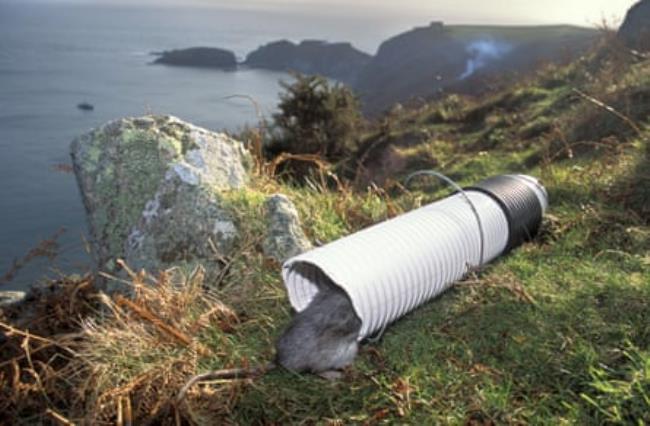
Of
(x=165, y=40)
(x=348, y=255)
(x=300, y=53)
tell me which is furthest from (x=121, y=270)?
(x=300, y=53)

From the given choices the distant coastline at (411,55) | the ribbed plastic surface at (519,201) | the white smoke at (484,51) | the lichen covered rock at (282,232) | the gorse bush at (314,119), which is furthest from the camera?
the white smoke at (484,51)

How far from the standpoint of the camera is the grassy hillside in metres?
3.71

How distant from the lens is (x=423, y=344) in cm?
435

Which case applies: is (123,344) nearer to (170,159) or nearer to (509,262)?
(170,159)

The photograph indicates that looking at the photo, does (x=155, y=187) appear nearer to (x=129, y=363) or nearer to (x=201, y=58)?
(x=129, y=363)

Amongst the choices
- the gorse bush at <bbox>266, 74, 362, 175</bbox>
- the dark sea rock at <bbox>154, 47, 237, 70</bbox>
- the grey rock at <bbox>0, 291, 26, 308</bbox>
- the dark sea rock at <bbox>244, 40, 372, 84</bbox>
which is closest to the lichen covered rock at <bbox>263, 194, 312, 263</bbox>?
the grey rock at <bbox>0, 291, 26, 308</bbox>

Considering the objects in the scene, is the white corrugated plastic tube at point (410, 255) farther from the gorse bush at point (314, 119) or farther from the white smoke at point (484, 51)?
the white smoke at point (484, 51)

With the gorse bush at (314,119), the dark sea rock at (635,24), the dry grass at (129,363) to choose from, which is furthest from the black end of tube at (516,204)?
the dark sea rock at (635,24)

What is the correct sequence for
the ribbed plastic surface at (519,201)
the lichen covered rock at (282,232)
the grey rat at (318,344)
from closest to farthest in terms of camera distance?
the grey rat at (318,344) → the lichen covered rock at (282,232) → the ribbed plastic surface at (519,201)

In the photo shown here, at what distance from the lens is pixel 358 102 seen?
15.5m

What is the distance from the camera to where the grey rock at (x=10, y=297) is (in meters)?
5.86

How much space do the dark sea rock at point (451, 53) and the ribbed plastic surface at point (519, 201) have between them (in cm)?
2718

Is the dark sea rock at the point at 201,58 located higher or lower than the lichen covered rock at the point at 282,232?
lower

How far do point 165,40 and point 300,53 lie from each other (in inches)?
431
